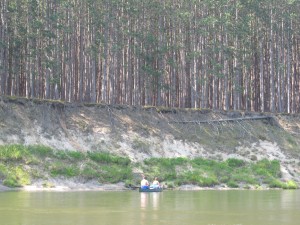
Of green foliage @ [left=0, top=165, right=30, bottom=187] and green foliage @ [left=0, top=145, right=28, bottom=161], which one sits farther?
green foliage @ [left=0, top=145, right=28, bottom=161]

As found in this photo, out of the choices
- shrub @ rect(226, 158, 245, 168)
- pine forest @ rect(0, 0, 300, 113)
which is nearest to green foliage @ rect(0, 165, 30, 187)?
pine forest @ rect(0, 0, 300, 113)

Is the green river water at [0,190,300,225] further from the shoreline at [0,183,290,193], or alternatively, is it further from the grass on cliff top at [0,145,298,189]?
the grass on cliff top at [0,145,298,189]

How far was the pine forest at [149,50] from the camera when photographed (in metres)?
51.8

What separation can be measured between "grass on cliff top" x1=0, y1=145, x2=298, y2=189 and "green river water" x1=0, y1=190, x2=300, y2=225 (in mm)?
7456

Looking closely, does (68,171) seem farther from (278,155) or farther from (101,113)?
(278,155)

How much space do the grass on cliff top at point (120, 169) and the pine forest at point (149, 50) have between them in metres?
8.36

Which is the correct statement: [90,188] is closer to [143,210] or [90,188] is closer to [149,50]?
[143,210]

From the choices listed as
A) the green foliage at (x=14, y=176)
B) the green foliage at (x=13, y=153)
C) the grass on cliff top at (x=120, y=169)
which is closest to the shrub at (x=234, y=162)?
the grass on cliff top at (x=120, y=169)

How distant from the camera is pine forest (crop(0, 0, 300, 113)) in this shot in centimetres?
5184

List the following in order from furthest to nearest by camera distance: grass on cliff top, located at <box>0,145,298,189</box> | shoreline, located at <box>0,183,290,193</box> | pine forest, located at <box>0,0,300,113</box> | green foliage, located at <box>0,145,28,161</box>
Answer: pine forest, located at <box>0,0,300,113</box> → green foliage, located at <box>0,145,28,161</box> → grass on cliff top, located at <box>0,145,298,189</box> → shoreline, located at <box>0,183,290,193</box>

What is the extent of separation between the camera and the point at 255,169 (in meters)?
48.9

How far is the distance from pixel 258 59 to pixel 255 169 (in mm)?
20114

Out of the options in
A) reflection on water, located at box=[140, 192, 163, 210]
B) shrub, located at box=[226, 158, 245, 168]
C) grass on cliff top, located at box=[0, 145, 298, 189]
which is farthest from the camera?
shrub, located at box=[226, 158, 245, 168]

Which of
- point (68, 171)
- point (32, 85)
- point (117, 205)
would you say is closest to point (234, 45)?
point (32, 85)
